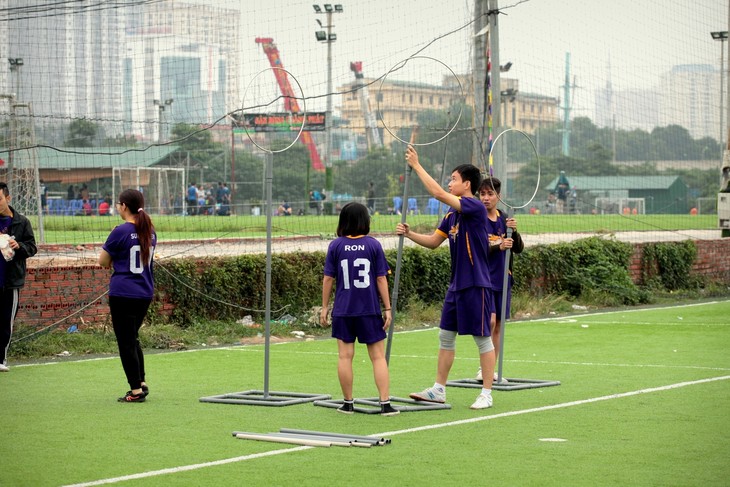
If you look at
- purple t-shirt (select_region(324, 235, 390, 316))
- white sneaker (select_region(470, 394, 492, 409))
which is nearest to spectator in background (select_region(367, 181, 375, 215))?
white sneaker (select_region(470, 394, 492, 409))

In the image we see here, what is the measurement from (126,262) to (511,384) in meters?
3.84

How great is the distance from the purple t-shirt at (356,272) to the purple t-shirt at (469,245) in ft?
2.62

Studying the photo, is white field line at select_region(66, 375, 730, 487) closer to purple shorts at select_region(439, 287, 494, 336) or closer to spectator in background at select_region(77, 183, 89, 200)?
purple shorts at select_region(439, 287, 494, 336)

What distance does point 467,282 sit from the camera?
33.2 feet

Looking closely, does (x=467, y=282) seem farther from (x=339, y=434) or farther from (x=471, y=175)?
(x=339, y=434)

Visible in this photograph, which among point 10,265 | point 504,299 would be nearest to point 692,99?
point 504,299

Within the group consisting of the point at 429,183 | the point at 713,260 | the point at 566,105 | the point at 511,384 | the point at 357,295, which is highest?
the point at 566,105

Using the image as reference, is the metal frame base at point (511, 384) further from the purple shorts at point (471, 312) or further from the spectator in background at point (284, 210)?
the spectator in background at point (284, 210)

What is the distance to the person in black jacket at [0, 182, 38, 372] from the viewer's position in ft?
41.0

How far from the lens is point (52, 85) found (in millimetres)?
22828

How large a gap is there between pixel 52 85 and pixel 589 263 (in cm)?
1078

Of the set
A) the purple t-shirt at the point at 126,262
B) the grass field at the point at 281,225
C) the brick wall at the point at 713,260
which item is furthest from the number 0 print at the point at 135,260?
the grass field at the point at 281,225

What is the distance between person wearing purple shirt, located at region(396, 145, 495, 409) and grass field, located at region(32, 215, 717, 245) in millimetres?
16782

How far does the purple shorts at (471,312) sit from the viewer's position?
33.1 feet
